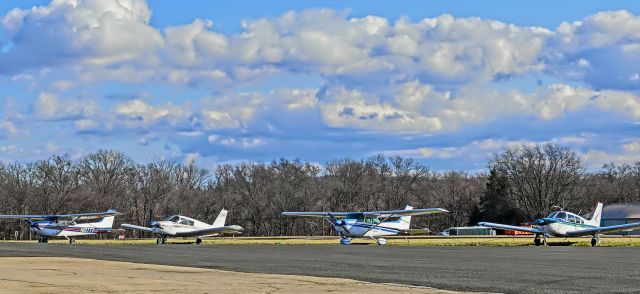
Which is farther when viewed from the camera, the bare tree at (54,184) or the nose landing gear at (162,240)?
the bare tree at (54,184)

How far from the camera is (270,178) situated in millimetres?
142500

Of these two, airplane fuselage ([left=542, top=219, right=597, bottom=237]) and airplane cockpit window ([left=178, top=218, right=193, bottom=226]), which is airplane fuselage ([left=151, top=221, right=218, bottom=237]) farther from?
airplane fuselage ([left=542, top=219, right=597, bottom=237])

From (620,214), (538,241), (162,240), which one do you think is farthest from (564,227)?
(620,214)

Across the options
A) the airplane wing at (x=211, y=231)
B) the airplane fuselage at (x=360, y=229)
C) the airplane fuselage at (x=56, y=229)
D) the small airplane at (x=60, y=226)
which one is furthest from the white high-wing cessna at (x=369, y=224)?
the airplane fuselage at (x=56, y=229)

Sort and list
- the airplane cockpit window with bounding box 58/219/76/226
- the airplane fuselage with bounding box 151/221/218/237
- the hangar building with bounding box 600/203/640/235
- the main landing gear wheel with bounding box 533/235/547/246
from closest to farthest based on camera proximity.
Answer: the main landing gear wheel with bounding box 533/235/547/246, the airplane fuselage with bounding box 151/221/218/237, the airplane cockpit window with bounding box 58/219/76/226, the hangar building with bounding box 600/203/640/235

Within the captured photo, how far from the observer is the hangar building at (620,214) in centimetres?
12244

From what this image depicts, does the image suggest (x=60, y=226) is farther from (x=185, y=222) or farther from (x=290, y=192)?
(x=290, y=192)

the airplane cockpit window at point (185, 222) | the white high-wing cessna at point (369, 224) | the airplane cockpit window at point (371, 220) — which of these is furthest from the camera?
the airplane cockpit window at point (185, 222)

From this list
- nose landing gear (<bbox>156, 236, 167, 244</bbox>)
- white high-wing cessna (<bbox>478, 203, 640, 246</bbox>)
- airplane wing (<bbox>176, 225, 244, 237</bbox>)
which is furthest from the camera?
airplane wing (<bbox>176, 225, 244, 237</bbox>)

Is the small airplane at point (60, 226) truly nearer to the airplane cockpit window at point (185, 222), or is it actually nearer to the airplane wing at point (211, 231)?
the airplane cockpit window at point (185, 222)

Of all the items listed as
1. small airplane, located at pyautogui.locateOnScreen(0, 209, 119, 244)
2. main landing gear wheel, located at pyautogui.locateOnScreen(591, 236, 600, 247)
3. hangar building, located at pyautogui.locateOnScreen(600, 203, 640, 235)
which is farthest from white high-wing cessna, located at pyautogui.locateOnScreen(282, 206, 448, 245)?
hangar building, located at pyautogui.locateOnScreen(600, 203, 640, 235)

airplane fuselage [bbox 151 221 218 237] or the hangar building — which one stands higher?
the hangar building

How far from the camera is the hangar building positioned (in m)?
122

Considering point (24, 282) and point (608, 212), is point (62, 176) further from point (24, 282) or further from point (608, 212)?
point (24, 282)
